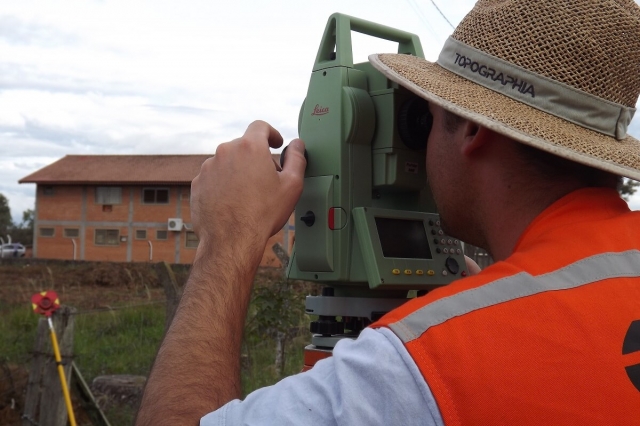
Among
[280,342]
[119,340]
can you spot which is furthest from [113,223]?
[280,342]

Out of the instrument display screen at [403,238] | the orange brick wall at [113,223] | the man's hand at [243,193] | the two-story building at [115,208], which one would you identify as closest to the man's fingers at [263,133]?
the man's hand at [243,193]

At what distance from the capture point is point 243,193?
144 cm

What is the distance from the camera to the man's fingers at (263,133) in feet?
5.18

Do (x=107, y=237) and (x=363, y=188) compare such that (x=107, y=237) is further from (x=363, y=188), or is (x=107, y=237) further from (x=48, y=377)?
(x=363, y=188)

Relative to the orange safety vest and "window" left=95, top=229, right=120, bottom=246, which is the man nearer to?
the orange safety vest

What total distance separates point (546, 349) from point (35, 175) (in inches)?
1381

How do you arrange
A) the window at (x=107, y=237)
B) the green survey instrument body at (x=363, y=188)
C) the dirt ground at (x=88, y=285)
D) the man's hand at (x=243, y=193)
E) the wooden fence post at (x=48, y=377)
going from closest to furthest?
1. the man's hand at (x=243, y=193)
2. the green survey instrument body at (x=363, y=188)
3. the wooden fence post at (x=48, y=377)
4. the dirt ground at (x=88, y=285)
5. the window at (x=107, y=237)

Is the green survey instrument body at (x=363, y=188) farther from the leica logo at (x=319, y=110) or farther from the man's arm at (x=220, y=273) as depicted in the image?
the man's arm at (x=220, y=273)

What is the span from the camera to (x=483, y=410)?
0.86 metres

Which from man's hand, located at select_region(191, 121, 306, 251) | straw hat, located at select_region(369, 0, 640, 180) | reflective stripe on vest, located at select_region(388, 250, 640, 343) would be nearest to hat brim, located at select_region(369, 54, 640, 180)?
straw hat, located at select_region(369, 0, 640, 180)

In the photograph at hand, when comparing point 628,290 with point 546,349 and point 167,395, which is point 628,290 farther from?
point 167,395

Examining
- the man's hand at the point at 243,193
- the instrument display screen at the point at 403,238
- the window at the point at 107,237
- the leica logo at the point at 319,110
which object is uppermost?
the window at the point at 107,237

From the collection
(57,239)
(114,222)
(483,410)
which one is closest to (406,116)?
(483,410)

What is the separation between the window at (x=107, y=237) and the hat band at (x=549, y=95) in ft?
104
